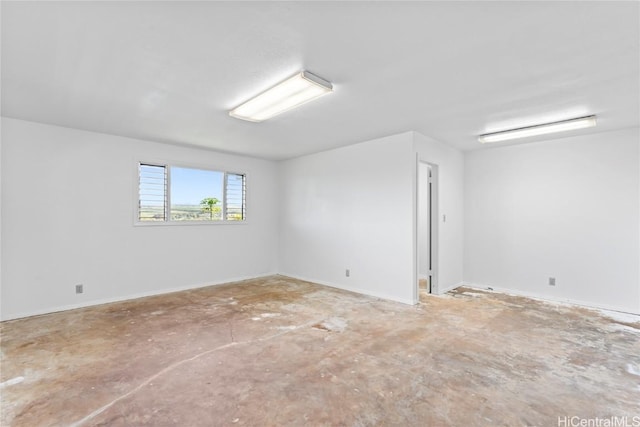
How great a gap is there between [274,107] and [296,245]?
353cm

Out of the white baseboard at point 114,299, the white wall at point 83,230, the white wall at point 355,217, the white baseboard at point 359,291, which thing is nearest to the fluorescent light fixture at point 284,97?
the white wall at point 355,217

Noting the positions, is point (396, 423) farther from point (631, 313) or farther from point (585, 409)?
point (631, 313)

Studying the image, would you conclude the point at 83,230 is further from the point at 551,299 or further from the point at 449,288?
the point at 551,299

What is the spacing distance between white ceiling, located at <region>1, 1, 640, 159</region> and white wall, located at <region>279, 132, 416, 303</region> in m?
1.05

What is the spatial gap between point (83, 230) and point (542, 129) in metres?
6.53

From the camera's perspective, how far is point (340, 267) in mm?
5277

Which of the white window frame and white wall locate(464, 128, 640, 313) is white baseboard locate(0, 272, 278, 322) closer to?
the white window frame

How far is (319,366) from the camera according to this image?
2525mm

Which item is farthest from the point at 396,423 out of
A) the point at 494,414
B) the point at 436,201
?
the point at 436,201

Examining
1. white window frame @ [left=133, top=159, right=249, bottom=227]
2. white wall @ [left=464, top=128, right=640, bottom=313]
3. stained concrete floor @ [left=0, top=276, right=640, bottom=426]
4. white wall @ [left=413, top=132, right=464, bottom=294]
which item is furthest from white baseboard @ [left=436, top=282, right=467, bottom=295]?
white window frame @ [left=133, top=159, right=249, bottom=227]

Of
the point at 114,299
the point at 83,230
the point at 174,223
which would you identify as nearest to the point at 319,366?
the point at 114,299

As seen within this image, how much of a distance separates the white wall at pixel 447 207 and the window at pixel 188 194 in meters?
3.67

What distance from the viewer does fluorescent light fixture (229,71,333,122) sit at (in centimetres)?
255

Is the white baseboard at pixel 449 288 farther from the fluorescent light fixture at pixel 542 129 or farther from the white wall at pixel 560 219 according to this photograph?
the fluorescent light fixture at pixel 542 129
